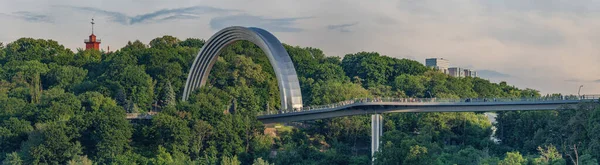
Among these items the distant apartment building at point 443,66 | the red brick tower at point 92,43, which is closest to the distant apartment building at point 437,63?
the distant apartment building at point 443,66

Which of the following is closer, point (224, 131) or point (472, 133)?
point (224, 131)

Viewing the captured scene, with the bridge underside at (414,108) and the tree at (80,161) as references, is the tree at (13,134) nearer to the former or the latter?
the tree at (80,161)

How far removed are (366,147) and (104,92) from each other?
75.2 feet

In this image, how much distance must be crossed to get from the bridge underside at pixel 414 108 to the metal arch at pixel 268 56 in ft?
4.38

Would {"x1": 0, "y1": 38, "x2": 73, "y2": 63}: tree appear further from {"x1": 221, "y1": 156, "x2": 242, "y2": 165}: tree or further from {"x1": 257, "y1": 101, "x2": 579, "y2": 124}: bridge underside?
{"x1": 221, "y1": 156, "x2": 242, "y2": 165}: tree

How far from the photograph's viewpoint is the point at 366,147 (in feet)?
249

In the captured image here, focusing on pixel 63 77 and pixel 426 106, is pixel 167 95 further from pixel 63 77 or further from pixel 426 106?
pixel 426 106

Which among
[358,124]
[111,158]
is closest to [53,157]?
[111,158]

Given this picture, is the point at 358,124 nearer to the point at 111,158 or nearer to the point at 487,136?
the point at 487,136

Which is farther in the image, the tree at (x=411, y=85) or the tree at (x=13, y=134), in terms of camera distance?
the tree at (x=411, y=85)

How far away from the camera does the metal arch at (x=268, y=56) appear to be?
7125 centimetres

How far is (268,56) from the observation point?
74125 millimetres

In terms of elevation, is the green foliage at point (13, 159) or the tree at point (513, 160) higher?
the tree at point (513, 160)

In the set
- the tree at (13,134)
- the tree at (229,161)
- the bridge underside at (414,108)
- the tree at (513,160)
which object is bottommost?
the tree at (229,161)
